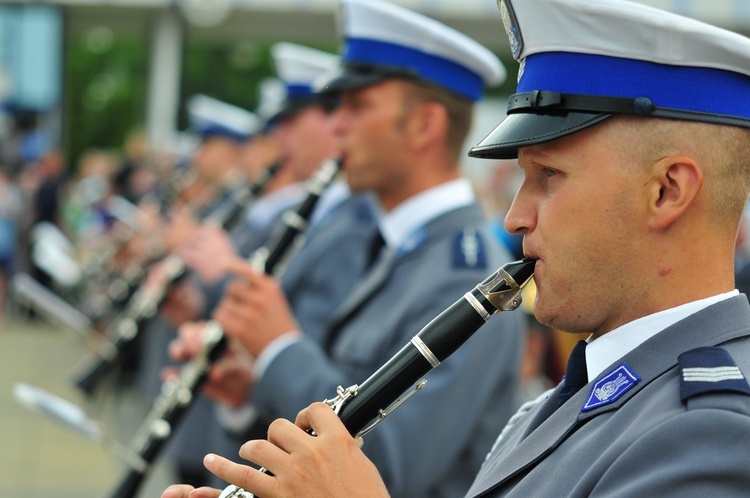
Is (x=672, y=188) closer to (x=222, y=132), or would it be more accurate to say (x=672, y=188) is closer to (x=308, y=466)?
(x=308, y=466)

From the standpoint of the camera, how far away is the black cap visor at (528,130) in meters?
1.79

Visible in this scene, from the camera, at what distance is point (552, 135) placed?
5.90 feet

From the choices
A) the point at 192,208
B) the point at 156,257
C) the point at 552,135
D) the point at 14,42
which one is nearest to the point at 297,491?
the point at 552,135

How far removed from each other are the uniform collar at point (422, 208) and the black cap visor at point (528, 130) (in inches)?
56.5

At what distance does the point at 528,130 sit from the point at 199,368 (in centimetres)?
220

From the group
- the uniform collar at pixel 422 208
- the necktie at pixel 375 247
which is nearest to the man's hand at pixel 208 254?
the necktie at pixel 375 247

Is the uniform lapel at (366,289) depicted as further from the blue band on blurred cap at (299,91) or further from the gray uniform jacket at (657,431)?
the blue band on blurred cap at (299,91)

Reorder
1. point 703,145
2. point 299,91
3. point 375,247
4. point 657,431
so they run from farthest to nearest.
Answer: point 299,91
point 375,247
point 703,145
point 657,431

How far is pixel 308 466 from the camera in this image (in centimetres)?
179

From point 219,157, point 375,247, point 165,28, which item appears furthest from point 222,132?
point 165,28

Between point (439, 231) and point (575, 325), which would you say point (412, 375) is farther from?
point (439, 231)

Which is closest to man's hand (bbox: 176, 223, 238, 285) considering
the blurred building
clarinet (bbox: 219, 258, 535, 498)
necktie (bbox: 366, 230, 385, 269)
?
necktie (bbox: 366, 230, 385, 269)

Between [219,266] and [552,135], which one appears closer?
[552,135]

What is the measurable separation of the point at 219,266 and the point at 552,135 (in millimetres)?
3279
